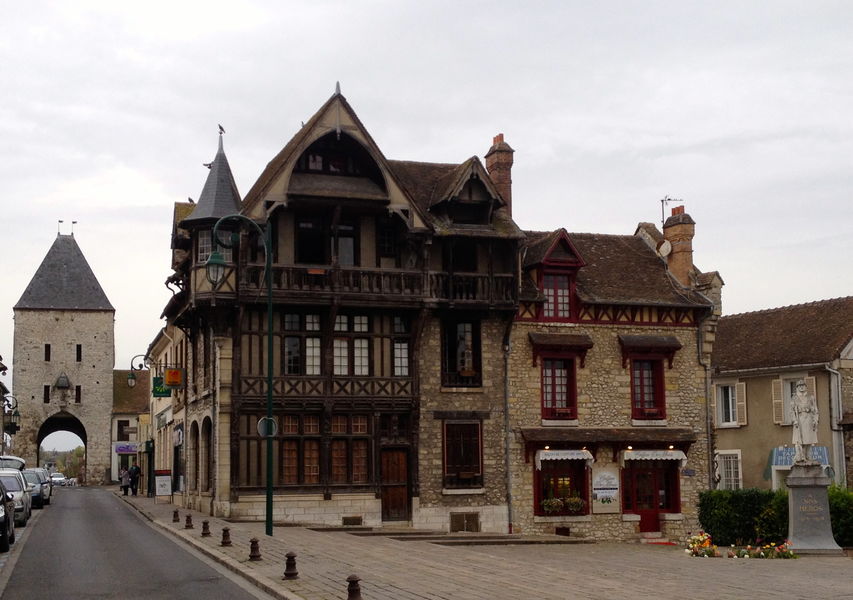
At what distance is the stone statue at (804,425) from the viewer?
24.8 m

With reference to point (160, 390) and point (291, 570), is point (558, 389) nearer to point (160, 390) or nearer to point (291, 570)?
point (160, 390)

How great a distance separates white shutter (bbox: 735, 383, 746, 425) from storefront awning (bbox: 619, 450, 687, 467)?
811cm

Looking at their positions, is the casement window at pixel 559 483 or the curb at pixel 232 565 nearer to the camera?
the curb at pixel 232 565

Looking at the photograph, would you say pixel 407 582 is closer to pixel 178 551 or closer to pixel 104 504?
pixel 178 551

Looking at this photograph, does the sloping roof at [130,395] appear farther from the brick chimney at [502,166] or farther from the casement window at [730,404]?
the brick chimney at [502,166]

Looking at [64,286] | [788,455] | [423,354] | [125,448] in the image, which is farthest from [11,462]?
[64,286]

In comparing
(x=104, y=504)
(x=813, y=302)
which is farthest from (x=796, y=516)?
(x=104, y=504)

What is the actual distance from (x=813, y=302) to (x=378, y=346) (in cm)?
1880

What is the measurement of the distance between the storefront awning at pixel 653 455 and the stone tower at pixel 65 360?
52140mm

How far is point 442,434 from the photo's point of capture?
32.1 metres

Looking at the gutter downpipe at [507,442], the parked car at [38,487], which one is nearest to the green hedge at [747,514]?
the gutter downpipe at [507,442]

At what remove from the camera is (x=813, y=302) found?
41.9 meters

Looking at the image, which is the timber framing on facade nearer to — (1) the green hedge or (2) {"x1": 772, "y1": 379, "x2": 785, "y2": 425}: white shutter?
(1) the green hedge

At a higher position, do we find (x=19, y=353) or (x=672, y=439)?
(x=19, y=353)
